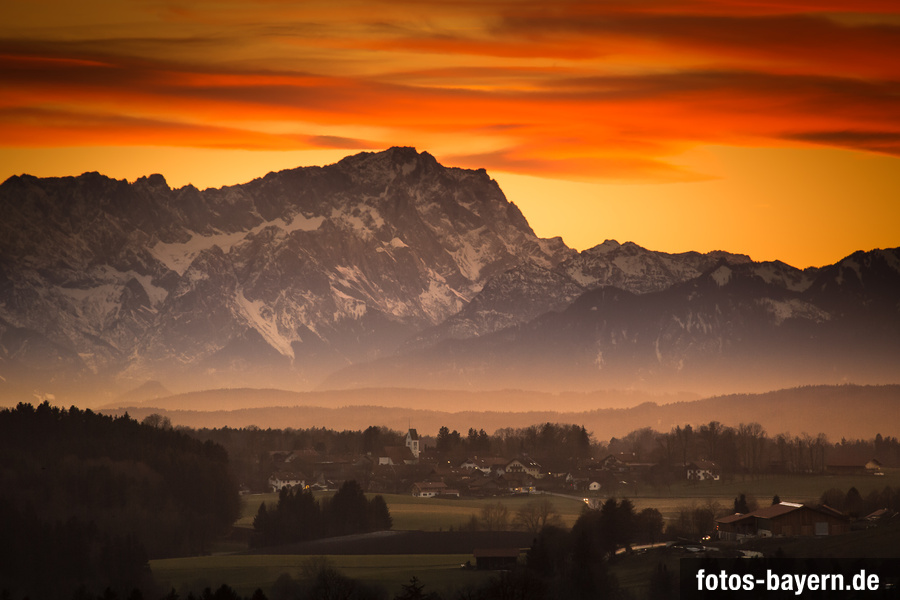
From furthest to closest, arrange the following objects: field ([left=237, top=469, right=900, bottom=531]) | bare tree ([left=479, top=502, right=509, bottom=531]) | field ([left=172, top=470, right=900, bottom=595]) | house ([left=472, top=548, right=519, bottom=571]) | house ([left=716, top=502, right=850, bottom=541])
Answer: field ([left=237, top=469, right=900, bottom=531]), bare tree ([left=479, top=502, right=509, bottom=531]), house ([left=716, top=502, right=850, bottom=541]), house ([left=472, top=548, right=519, bottom=571]), field ([left=172, top=470, right=900, bottom=595])

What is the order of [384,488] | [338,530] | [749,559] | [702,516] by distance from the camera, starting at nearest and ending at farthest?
[749,559] → [702,516] → [338,530] → [384,488]

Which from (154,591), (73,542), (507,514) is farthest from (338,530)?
(154,591)

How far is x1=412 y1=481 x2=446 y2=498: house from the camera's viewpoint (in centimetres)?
17565

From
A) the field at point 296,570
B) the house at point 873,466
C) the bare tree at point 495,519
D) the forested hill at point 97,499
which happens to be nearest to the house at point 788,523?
the field at point 296,570

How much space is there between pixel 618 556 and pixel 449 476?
86.9 metres

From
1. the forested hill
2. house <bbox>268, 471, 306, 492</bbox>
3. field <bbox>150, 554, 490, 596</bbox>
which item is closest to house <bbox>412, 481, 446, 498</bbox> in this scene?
house <bbox>268, 471, 306, 492</bbox>

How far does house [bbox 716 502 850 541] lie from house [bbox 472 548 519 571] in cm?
1727

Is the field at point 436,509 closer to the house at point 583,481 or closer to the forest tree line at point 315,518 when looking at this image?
the forest tree line at point 315,518

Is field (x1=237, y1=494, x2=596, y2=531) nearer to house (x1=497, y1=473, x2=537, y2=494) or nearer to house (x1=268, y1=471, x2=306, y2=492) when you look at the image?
house (x1=497, y1=473, x2=537, y2=494)

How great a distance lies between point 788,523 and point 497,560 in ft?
76.7

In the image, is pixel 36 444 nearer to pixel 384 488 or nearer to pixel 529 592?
pixel 384 488

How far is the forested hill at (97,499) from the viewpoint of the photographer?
113562 mm

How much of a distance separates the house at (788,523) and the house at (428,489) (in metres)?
66.7

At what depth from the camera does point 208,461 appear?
15900 centimetres
